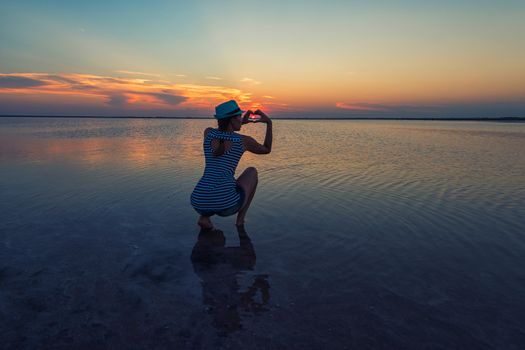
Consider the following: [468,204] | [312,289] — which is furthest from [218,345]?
[468,204]

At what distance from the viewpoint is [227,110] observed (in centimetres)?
536

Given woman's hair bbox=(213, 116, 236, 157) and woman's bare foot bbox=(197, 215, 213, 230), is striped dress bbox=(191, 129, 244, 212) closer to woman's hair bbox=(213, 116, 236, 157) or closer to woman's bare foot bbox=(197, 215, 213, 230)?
woman's hair bbox=(213, 116, 236, 157)

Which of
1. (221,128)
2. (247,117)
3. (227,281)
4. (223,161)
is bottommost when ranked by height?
(227,281)

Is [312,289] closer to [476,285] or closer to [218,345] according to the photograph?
[218,345]

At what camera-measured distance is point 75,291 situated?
3.83 metres

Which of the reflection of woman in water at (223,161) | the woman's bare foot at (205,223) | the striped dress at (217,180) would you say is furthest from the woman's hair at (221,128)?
the woman's bare foot at (205,223)

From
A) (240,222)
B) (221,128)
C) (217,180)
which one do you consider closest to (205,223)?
(240,222)

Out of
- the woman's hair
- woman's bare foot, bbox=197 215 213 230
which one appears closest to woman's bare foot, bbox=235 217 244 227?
woman's bare foot, bbox=197 215 213 230

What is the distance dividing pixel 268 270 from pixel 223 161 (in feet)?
6.82

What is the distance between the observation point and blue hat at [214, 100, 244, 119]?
5344mm

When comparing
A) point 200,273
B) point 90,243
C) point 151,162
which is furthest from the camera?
point 151,162

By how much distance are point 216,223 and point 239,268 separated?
217 cm

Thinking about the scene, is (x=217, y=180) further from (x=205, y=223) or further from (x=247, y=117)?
(x=247, y=117)

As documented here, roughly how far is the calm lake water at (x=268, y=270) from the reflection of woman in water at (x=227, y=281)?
2 centimetres
